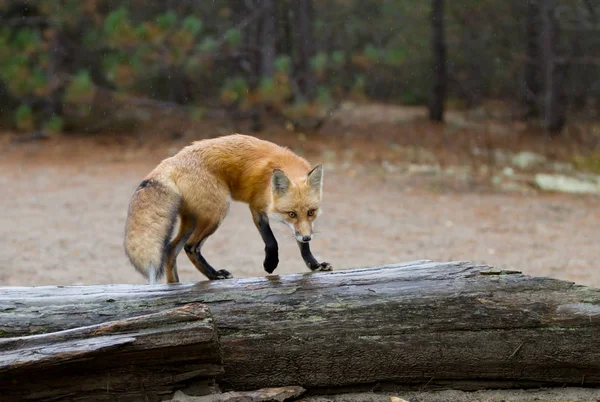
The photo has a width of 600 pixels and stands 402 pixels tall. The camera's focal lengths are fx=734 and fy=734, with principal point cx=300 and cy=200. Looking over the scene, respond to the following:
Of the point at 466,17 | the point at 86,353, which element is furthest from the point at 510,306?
the point at 466,17

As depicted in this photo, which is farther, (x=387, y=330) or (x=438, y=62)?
(x=438, y=62)

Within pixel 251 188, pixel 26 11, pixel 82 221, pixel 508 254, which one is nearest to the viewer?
pixel 251 188

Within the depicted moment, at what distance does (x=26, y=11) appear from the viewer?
1886cm

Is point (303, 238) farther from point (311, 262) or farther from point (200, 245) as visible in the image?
point (200, 245)

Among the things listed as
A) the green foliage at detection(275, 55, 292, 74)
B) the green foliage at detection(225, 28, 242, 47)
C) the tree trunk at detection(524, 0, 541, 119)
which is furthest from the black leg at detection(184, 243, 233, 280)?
the tree trunk at detection(524, 0, 541, 119)

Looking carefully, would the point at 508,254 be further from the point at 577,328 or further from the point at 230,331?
the point at 230,331

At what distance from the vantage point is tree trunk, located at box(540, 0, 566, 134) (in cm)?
1655

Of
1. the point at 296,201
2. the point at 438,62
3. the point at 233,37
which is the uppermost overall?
the point at 233,37

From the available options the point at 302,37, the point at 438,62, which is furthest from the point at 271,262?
the point at 438,62

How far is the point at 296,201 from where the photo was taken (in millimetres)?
4773

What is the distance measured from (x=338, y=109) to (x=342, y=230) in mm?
7731

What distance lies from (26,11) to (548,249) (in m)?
14.9

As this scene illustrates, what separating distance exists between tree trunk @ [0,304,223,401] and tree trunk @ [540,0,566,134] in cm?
1462

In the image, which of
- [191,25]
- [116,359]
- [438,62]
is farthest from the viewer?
[438,62]
